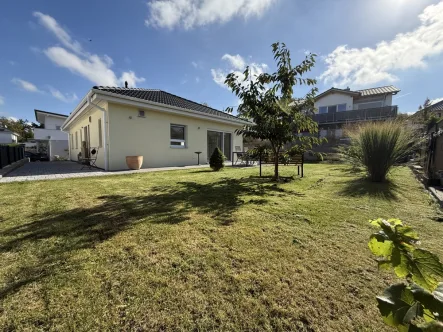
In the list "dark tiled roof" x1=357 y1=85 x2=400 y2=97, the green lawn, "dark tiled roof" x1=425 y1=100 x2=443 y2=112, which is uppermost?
"dark tiled roof" x1=357 y1=85 x2=400 y2=97

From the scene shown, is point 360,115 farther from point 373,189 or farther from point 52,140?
point 52,140

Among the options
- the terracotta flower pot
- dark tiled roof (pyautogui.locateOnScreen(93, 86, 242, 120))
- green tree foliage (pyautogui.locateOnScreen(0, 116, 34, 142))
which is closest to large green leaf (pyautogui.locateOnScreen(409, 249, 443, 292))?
the terracotta flower pot

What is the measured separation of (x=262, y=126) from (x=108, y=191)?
4.54 metres

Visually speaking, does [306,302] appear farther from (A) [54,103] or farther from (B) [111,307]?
(A) [54,103]

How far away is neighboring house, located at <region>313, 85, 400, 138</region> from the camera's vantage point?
21.0 m

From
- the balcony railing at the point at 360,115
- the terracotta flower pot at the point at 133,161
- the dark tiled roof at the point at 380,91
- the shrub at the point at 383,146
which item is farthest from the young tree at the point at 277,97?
the dark tiled roof at the point at 380,91

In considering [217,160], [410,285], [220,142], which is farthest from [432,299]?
[220,142]

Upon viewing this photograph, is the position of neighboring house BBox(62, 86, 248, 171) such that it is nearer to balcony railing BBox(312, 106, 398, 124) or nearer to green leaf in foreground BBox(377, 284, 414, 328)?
green leaf in foreground BBox(377, 284, 414, 328)

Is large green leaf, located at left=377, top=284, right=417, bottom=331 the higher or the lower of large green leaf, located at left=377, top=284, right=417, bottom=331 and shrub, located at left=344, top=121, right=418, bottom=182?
the lower

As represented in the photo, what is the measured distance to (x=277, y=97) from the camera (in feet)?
18.8

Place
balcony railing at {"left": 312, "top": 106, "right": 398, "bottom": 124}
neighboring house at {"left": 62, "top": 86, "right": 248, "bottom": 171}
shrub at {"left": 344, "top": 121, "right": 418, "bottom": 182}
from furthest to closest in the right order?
balcony railing at {"left": 312, "top": 106, "right": 398, "bottom": 124} < neighboring house at {"left": 62, "top": 86, "right": 248, "bottom": 171} < shrub at {"left": 344, "top": 121, "right": 418, "bottom": 182}

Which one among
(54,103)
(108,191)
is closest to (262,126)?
(108,191)

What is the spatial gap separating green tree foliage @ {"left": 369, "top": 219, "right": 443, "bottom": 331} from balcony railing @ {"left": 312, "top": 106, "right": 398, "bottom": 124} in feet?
71.5

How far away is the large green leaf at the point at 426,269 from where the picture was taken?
1.93 ft
